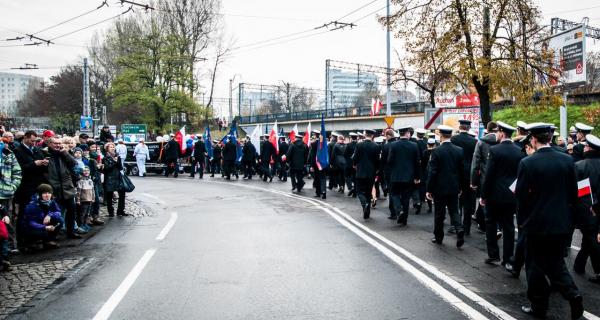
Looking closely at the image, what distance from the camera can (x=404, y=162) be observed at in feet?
37.0

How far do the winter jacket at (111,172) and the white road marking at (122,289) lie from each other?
4.57 m

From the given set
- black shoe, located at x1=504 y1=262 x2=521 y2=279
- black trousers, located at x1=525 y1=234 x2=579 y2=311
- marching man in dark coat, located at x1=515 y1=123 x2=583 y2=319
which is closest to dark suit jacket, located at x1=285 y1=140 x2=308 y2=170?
black shoe, located at x1=504 y1=262 x2=521 y2=279

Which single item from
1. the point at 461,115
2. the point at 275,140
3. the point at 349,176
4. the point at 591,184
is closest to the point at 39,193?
the point at 591,184

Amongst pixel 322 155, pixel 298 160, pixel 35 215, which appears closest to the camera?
pixel 35 215

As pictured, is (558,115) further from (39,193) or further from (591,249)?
(39,193)

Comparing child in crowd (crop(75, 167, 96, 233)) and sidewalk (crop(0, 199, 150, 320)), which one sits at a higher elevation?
child in crowd (crop(75, 167, 96, 233))

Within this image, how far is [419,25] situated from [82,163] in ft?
41.9

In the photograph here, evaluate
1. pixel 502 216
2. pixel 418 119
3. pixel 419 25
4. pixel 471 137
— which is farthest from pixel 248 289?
pixel 418 119

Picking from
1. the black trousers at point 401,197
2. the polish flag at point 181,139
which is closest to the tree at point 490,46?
the black trousers at point 401,197

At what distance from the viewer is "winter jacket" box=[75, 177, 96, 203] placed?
1077 cm

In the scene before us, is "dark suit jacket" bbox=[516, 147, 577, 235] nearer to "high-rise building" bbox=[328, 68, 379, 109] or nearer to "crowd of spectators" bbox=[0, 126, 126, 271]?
"crowd of spectators" bbox=[0, 126, 126, 271]

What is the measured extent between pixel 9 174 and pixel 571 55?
19.7m

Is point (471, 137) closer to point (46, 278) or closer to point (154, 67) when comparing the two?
point (46, 278)

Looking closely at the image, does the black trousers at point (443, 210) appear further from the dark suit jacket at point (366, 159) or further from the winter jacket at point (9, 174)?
the winter jacket at point (9, 174)
